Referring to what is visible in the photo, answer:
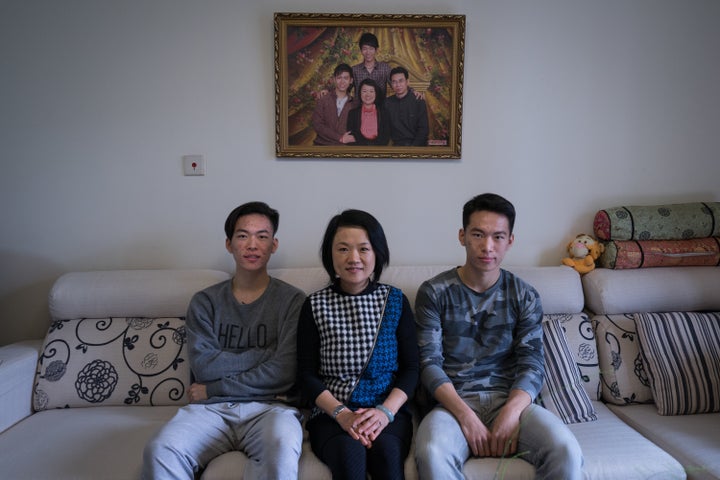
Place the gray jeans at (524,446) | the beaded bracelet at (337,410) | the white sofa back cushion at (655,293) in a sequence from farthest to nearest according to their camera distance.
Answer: the white sofa back cushion at (655,293)
the beaded bracelet at (337,410)
the gray jeans at (524,446)

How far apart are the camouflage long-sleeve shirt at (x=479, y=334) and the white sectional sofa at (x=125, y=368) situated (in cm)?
21

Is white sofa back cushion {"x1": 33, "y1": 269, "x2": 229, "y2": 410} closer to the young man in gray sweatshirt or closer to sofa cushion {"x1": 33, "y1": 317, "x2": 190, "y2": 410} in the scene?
sofa cushion {"x1": 33, "y1": 317, "x2": 190, "y2": 410}

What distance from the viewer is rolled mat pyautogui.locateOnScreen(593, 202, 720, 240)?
1.78m

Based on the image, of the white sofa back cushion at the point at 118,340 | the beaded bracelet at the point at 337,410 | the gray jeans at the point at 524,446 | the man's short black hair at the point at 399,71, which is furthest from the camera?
the man's short black hair at the point at 399,71

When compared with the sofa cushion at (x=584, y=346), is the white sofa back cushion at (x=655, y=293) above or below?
above

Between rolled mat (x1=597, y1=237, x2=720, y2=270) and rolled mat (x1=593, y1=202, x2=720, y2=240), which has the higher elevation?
rolled mat (x1=593, y1=202, x2=720, y2=240)

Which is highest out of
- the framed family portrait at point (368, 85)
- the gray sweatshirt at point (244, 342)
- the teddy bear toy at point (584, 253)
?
the framed family portrait at point (368, 85)

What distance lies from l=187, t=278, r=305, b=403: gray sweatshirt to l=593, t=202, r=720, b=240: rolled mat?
136cm

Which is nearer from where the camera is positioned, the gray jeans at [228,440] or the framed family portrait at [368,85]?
the gray jeans at [228,440]

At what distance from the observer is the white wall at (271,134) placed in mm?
1805

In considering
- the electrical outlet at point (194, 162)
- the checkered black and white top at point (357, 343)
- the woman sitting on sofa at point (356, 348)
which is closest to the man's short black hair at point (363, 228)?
the woman sitting on sofa at point (356, 348)

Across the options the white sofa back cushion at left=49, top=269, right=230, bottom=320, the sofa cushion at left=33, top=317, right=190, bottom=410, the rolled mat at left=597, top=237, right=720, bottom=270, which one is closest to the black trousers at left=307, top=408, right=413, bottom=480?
the sofa cushion at left=33, top=317, right=190, bottom=410

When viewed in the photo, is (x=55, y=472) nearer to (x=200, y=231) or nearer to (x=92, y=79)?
(x=200, y=231)

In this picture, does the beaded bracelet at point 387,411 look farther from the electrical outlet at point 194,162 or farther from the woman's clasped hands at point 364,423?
the electrical outlet at point 194,162
